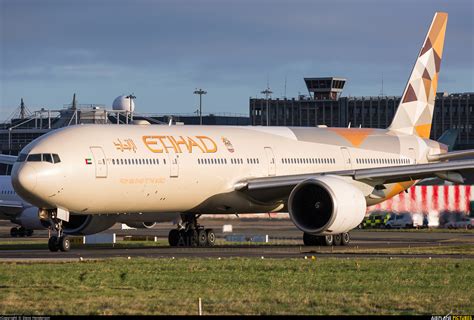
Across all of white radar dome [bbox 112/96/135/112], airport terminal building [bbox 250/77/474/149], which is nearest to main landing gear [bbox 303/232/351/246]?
white radar dome [bbox 112/96/135/112]

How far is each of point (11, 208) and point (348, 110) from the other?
75.1 meters

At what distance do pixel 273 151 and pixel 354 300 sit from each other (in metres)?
24.4

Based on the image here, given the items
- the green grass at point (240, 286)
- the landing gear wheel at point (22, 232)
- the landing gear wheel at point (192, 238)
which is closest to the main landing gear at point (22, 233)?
the landing gear wheel at point (22, 232)

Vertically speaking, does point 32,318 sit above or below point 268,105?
below

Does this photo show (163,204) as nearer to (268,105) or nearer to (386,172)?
(386,172)

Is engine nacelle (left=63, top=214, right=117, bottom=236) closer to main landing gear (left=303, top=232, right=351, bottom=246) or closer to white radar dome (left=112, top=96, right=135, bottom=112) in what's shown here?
main landing gear (left=303, top=232, right=351, bottom=246)

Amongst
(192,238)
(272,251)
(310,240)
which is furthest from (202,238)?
(272,251)

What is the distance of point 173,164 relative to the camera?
40.2m

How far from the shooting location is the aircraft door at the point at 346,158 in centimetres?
4788

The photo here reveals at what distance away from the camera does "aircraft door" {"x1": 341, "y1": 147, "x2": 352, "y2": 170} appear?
47875mm

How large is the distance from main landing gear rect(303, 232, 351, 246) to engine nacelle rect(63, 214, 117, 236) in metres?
8.04

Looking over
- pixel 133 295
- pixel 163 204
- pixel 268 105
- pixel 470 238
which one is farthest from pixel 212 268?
pixel 268 105

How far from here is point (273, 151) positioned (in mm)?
45156

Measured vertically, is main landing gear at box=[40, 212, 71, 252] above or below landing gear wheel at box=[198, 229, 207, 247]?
above
